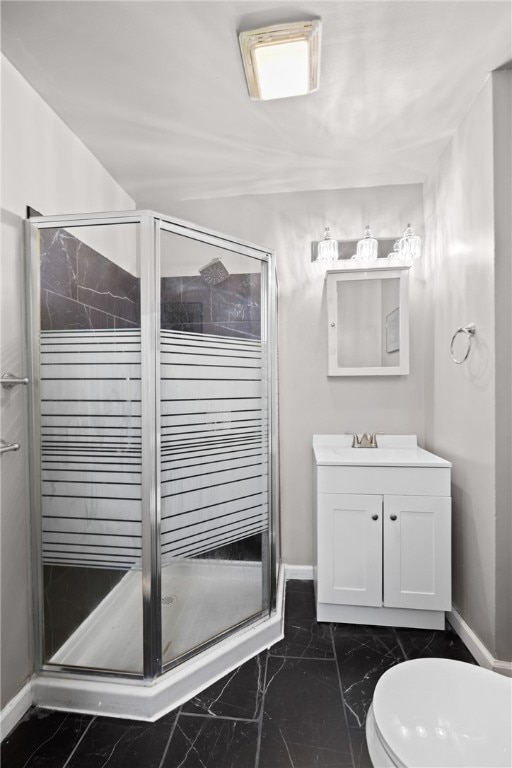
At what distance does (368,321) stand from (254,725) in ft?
6.78

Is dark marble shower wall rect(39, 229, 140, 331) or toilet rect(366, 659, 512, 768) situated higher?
dark marble shower wall rect(39, 229, 140, 331)

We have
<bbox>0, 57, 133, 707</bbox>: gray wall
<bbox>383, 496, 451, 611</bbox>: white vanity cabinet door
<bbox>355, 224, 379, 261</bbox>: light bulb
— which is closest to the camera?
<bbox>0, 57, 133, 707</bbox>: gray wall

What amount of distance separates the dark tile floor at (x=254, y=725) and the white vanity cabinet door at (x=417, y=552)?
21 cm

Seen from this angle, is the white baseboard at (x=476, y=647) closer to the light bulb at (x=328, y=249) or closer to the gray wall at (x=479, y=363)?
the gray wall at (x=479, y=363)

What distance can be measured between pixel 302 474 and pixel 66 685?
5.11 feet

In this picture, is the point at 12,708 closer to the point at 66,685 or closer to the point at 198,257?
the point at 66,685

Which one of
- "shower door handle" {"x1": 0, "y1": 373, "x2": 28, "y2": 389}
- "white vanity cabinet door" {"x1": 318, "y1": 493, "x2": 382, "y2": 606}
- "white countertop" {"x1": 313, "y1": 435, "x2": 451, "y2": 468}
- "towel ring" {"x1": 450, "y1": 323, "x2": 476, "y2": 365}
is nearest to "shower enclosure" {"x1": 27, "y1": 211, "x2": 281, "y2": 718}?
"shower door handle" {"x1": 0, "y1": 373, "x2": 28, "y2": 389}

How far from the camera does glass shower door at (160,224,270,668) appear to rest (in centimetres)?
154

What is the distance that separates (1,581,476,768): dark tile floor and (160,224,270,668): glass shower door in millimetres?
224

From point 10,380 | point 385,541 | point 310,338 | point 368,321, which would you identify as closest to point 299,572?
point 385,541

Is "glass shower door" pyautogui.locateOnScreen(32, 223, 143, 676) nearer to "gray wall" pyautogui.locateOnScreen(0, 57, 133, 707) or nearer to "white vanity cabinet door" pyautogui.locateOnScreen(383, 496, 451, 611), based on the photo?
"gray wall" pyautogui.locateOnScreen(0, 57, 133, 707)

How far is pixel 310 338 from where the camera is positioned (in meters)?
2.46

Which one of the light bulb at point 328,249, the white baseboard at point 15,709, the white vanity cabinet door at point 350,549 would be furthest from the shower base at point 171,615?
the light bulb at point 328,249

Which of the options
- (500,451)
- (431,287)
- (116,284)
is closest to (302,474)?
(500,451)
